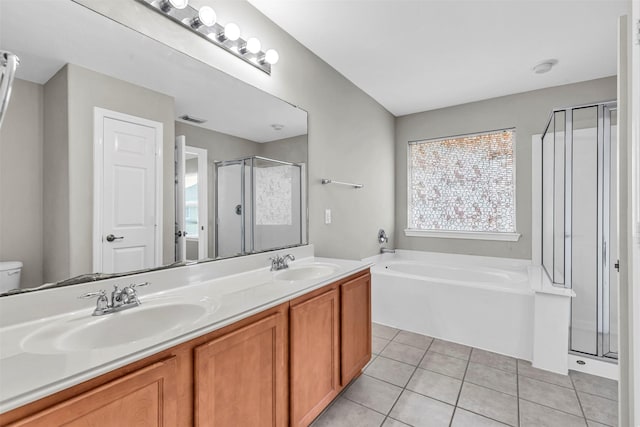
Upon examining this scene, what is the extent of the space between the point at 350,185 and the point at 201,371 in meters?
2.22

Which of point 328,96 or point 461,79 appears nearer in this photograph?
point 328,96

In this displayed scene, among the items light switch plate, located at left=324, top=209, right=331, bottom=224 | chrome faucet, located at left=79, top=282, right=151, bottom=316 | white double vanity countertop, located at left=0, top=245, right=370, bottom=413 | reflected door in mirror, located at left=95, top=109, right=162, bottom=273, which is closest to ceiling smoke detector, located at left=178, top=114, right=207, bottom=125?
reflected door in mirror, located at left=95, top=109, right=162, bottom=273

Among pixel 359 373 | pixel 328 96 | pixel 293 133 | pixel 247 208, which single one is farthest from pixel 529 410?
pixel 328 96

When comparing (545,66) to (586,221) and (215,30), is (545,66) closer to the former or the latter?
(586,221)

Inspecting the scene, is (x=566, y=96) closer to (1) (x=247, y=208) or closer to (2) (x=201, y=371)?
(1) (x=247, y=208)

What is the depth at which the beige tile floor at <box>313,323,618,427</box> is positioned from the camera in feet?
5.49

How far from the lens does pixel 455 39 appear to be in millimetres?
2275

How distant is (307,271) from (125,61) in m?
1.45

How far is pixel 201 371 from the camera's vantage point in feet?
3.17

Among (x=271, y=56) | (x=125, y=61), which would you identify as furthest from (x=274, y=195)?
(x=125, y=61)

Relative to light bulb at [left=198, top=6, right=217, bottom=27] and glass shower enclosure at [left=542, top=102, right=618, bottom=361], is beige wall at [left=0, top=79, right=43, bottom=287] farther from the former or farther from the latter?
glass shower enclosure at [left=542, top=102, right=618, bottom=361]

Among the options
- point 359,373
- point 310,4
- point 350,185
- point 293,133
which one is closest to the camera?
point 310,4

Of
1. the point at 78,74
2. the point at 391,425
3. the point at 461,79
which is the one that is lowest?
the point at 391,425

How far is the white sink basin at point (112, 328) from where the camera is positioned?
34.9 inches
